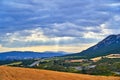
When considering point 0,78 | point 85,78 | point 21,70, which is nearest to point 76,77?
point 85,78

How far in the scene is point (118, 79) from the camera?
51.3 meters

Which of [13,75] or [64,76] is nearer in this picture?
[13,75]

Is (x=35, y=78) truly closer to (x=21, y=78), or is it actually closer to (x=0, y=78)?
(x=21, y=78)

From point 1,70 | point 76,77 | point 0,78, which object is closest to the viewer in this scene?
point 0,78

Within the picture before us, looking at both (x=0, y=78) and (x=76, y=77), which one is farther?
(x=76, y=77)

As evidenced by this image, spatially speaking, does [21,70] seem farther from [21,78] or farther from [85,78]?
[85,78]

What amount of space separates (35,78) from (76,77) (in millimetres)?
7251

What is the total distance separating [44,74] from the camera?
51281 mm

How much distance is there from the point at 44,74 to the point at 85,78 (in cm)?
655

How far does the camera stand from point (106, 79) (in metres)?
51.7

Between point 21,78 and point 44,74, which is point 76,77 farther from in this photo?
point 21,78

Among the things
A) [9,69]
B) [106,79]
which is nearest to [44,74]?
[9,69]

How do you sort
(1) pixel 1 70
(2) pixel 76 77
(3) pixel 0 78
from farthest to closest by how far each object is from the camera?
(2) pixel 76 77
(1) pixel 1 70
(3) pixel 0 78

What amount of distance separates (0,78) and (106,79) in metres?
16.5
